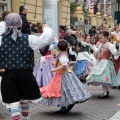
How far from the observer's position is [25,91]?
479 centimetres

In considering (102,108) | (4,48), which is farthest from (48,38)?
(102,108)

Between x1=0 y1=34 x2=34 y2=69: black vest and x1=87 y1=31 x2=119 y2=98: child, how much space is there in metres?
3.25

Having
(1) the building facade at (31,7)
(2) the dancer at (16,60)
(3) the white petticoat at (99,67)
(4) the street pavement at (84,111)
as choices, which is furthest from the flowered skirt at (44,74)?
(1) the building facade at (31,7)

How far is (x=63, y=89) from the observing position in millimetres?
6023

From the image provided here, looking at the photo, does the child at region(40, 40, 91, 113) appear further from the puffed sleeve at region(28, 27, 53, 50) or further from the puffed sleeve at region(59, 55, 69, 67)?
the puffed sleeve at region(28, 27, 53, 50)

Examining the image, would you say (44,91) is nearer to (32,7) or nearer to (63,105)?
(63,105)

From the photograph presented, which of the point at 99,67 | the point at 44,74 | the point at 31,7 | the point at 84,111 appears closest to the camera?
the point at 84,111

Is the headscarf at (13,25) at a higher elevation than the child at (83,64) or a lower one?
higher

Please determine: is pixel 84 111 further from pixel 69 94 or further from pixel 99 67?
pixel 99 67

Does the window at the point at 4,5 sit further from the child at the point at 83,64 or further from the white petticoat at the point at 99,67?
the white petticoat at the point at 99,67

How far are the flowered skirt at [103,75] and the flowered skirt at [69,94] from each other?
1618mm

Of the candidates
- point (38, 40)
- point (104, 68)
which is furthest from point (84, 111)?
point (38, 40)

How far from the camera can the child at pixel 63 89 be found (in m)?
5.95

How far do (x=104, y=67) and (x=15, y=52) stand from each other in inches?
136
